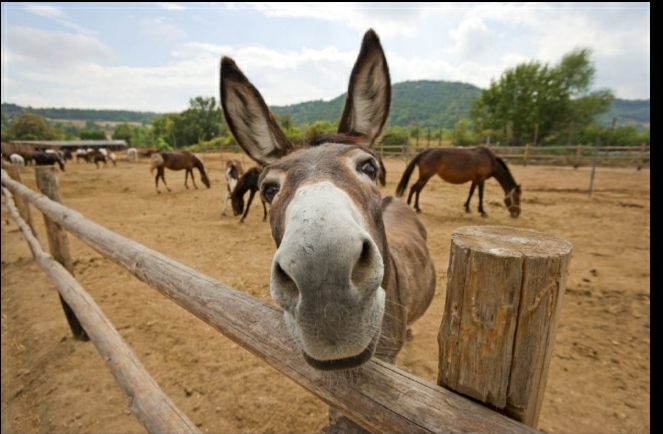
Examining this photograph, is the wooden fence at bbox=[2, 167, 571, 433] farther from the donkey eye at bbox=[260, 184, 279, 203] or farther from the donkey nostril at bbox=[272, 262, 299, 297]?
the donkey eye at bbox=[260, 184, 279, 203]

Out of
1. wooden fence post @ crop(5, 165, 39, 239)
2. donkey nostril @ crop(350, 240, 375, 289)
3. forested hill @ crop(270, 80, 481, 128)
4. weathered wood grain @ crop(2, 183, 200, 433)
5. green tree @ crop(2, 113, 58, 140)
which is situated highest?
forested hill @ crop(270, 80, 481, 128)

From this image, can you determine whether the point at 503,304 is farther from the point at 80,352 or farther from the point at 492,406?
the point at 80,352

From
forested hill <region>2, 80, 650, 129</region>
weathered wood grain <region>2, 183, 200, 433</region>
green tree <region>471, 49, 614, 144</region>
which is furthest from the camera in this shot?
forested hill <region>2, 80, 650, 129</region>

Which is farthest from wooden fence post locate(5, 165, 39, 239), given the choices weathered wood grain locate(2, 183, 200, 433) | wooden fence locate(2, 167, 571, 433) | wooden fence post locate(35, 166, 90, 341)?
wooden fence locate(2, 167, 571, 433)

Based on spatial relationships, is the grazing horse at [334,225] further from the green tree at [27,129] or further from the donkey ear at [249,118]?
the green tree at [27,129]

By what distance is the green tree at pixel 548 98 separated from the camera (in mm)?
37938

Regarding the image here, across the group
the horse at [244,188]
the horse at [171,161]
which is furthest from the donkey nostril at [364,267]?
the horse at [171,161]

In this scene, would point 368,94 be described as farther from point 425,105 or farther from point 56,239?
point 425,105

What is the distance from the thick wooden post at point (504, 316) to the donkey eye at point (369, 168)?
2.76 feet

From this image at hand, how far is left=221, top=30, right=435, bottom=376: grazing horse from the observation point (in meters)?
0.89

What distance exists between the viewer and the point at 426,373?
3.53 metres

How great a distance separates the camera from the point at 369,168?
1761 mm

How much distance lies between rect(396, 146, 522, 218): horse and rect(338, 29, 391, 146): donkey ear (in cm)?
754
